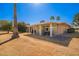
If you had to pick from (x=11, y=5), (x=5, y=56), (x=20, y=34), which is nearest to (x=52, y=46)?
(x=20, y=34)

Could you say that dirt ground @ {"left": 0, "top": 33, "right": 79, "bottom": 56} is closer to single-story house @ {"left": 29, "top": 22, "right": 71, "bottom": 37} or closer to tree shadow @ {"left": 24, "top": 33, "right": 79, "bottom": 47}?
tree shadow @ {"left": 24, "top": 33, "right": 79, "bottom": 47}

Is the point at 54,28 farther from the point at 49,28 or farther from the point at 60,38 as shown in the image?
the point at 60,38

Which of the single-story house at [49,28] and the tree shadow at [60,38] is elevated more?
the single-story house at [49,28]

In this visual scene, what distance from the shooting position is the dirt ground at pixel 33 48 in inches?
170

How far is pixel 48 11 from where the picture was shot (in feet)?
15.1

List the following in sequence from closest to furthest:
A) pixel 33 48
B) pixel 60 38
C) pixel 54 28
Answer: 1. pixel 33 48
2. pixel 60 38
3. pixel 54 28

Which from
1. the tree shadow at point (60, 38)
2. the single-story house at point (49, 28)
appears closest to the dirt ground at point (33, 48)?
the tree shadow at point (60, 38)

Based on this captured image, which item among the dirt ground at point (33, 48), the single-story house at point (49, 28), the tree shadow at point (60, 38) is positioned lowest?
the dirt ground at point (33, 48)

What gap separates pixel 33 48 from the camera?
14.7 feet

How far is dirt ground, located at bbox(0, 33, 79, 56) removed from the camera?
432cm

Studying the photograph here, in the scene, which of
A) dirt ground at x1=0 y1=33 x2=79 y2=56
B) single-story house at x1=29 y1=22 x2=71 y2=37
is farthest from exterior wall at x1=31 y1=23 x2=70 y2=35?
dirt ground at x1=0 y1=33 x2=79 y2=56

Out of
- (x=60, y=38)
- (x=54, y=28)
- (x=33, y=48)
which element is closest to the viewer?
(x=33, y=48)

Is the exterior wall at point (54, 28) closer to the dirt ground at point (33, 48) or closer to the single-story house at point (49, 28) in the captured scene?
the single-story house at point (49, 28)

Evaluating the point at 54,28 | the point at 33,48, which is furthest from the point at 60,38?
the point at 33,48
